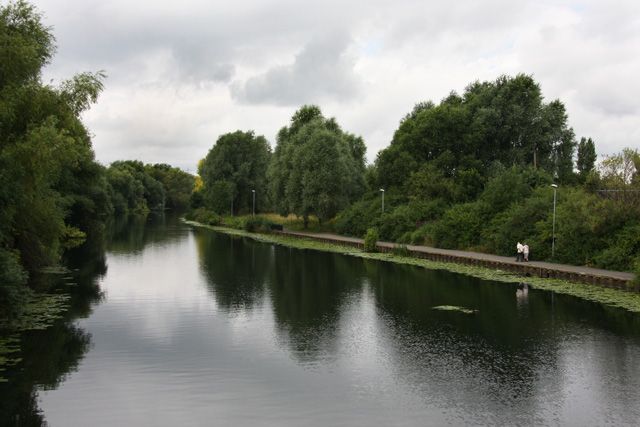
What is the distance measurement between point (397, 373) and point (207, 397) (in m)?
4.84

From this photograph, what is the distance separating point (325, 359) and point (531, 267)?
19151mm

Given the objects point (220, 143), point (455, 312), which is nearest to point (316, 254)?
point (455, 312)

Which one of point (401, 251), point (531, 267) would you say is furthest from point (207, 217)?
point (531, 267)

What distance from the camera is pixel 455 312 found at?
2000cm

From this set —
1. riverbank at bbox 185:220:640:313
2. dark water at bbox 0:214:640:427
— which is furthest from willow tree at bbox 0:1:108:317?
riverbank at bbox 185:220:640:313

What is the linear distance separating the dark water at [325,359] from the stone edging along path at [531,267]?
12.5 feet

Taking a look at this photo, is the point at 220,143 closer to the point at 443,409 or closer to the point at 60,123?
the point at 60,123

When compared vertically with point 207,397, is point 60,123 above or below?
above

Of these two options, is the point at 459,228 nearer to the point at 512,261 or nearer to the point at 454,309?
the point at 512,261

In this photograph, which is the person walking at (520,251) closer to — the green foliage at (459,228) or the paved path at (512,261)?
the paved path at (512,261)

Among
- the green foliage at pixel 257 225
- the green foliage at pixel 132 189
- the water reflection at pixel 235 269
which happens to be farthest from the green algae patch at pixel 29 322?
the green foliage at pixel 132 189

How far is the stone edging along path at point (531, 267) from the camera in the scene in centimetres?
2470

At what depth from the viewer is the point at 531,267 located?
29.1 metres

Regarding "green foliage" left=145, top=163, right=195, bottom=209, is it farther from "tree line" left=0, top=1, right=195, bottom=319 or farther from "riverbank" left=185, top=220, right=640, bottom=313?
"tree line" left=0, top=1, right=195, bottom=319
